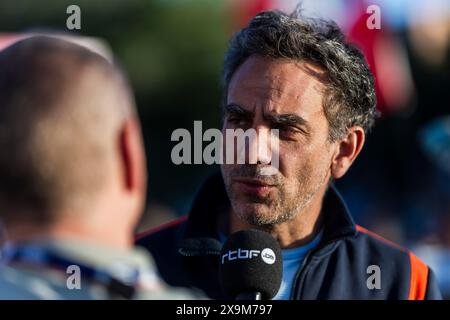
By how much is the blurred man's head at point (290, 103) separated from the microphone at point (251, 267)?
1.42 ft

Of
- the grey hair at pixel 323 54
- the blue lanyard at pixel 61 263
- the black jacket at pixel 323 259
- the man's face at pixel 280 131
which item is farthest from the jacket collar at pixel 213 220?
the blue lanyard at pixel 61 263

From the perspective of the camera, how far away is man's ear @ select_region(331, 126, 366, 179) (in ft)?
10.3

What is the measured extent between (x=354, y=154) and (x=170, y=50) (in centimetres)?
1118

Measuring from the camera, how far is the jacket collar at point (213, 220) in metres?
2.90

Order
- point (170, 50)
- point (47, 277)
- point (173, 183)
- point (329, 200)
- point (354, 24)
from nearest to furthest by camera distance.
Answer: point (47, 277)
point (329, 200)
point (354, 24)
point (173, 183)
point (170, 50)

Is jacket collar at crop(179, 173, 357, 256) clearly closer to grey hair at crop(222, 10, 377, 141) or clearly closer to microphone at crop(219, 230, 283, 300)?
grey hair at crop(222, 10, 377, 141)

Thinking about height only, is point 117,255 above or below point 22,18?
below

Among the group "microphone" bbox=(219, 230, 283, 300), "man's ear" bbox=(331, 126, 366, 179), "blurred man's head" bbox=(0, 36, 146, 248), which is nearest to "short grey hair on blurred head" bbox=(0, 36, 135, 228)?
"blurred man's head" bbox=(0, 36, 146, 248)

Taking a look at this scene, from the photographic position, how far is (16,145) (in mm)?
1788

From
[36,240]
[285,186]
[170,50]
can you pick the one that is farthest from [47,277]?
[170,50]

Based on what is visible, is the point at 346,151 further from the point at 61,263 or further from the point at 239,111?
the point at 61,263

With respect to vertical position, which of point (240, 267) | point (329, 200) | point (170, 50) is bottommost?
point (240, 267)

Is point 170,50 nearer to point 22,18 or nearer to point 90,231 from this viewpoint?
point 22,18

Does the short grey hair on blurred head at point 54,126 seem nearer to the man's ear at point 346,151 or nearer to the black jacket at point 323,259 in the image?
the black jacket at point 323,259
